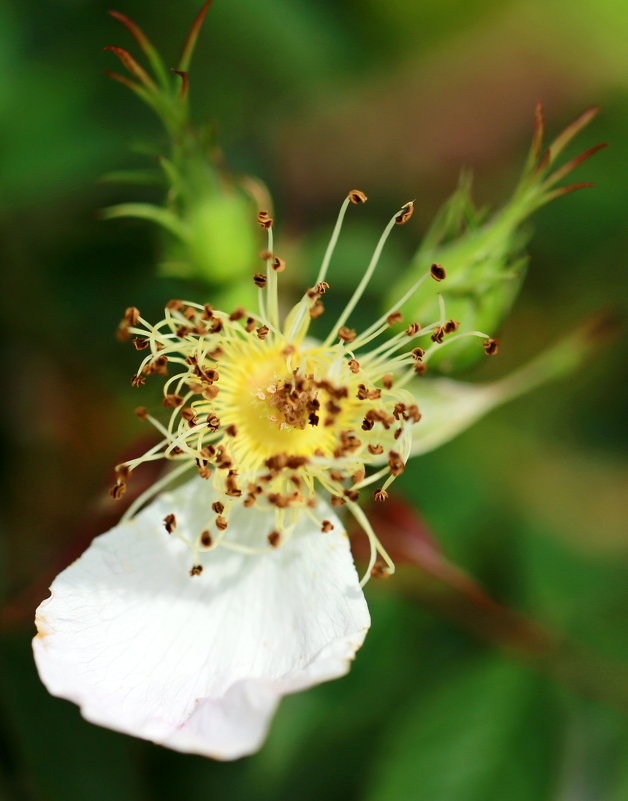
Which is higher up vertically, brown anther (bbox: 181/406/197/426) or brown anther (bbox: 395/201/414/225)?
brown anther (bbox: 395/201/414/225)

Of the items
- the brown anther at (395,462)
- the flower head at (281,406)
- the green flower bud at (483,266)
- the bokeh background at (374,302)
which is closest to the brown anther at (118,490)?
the flower head at (281,406)

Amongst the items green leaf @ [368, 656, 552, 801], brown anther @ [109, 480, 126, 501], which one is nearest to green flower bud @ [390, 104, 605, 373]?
brown anther @ [109, 480, 126, 501]

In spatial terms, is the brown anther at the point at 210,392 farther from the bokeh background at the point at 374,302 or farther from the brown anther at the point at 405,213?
the brown anther at the point at 405,213

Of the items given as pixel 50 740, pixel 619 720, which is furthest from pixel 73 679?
pixel 619 720

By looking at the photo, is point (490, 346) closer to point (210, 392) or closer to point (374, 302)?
point (210, 392)

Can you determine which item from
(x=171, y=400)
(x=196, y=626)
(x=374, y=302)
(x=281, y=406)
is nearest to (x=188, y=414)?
(x=171, y=400)

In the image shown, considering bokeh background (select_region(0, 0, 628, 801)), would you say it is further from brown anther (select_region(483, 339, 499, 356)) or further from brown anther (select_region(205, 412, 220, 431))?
brown anther (select_region(483, 339, 499, 356))
